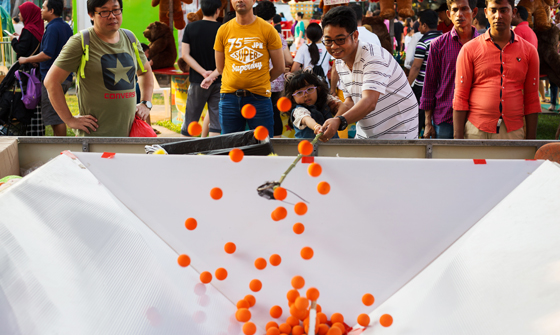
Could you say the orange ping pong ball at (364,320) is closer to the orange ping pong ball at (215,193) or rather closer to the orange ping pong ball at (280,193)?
the orange ping pong ball at (280,193)

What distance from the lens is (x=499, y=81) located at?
103 inches

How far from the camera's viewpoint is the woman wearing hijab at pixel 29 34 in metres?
4.58

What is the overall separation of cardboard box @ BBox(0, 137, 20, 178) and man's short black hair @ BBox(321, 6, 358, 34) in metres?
1.58

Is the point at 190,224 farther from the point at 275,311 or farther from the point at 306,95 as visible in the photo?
the point at 306,95

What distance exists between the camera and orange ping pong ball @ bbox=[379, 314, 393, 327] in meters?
1.47

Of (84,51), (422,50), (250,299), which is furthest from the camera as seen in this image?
(422,50)

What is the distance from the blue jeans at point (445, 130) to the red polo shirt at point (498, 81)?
0.45 m

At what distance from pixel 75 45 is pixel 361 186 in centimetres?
171

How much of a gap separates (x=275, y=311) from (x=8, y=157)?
145 centimetres

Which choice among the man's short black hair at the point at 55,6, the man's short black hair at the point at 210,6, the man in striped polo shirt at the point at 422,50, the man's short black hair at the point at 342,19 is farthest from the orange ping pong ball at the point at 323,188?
the man's short black hair at the point at 55,6

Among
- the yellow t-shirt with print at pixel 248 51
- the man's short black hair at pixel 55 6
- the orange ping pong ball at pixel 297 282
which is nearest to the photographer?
the orange ping pong ball at pixel 297 282

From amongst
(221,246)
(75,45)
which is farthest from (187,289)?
(75,45)

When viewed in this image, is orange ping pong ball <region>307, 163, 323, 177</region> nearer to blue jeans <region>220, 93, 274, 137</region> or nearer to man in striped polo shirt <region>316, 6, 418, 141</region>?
man in striped polo shirt <region>316, 6, 418, 141</region>

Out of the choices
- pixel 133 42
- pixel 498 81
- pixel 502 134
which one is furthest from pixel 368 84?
pixel 133 42
